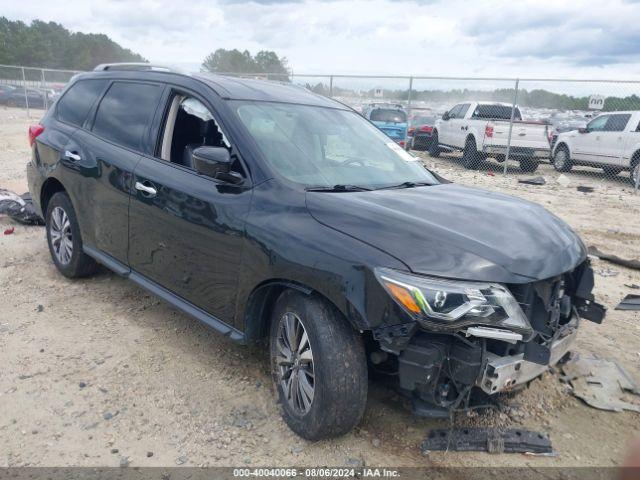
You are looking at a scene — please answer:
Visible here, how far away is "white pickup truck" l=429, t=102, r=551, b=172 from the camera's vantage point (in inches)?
570

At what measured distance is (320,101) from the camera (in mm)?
4172

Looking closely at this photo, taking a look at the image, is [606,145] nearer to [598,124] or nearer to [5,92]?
[598,124]

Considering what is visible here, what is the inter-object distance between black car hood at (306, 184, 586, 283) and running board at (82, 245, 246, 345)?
92 centimetres

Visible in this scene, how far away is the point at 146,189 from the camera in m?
3.71

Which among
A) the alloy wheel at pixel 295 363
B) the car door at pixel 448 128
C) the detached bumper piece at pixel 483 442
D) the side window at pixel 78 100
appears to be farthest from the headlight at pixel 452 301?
the car door at pixel 448 128

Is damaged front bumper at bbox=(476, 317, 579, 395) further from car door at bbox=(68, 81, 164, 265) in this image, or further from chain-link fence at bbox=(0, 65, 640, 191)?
chain-link fence at bbox=(0, 65, 640, 191)

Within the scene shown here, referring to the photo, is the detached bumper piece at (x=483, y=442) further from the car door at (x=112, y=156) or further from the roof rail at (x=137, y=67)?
the roof rail at (x=137, y=67)

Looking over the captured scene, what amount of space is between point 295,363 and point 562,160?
15.1m

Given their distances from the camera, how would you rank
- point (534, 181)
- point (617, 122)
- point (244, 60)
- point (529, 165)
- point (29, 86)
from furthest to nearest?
point (244, 60)
point (29, 86)
point (529, 165)
point (617, 122)
point (534, 181)

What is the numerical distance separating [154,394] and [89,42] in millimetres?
74497

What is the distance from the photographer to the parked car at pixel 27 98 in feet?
89.1

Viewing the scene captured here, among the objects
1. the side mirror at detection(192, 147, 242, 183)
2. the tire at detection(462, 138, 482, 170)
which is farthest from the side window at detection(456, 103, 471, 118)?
the side mirror at detection(192, 147, 242, 183)

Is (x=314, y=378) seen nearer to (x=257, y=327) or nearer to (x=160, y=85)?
(x=257, y=327)

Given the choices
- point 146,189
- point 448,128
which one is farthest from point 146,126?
point 448,128
